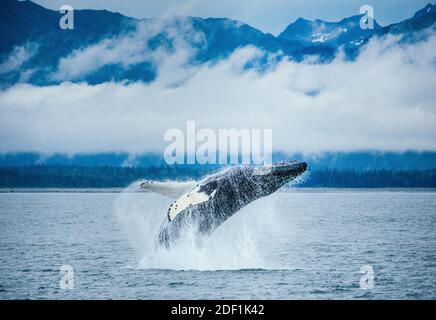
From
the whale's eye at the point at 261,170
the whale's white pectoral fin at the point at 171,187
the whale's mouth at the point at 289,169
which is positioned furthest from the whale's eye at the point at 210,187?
the whale's mouth at the point at 289,169

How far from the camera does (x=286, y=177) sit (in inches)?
656

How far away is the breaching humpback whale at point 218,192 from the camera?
663 inches

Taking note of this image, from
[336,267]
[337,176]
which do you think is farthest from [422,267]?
[337,176]

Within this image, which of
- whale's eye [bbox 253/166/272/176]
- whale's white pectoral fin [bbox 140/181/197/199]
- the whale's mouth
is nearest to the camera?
the whale's mouth

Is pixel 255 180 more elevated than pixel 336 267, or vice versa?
pixel 255 180

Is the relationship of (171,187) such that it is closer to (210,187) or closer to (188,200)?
(188,200)

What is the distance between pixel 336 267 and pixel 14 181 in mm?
147713

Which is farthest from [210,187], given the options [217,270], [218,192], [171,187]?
[217,270]

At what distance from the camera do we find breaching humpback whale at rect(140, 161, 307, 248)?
16.8 m

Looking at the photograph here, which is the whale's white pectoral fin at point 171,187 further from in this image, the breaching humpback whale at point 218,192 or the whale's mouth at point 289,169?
the whale's mouth at point 289,169

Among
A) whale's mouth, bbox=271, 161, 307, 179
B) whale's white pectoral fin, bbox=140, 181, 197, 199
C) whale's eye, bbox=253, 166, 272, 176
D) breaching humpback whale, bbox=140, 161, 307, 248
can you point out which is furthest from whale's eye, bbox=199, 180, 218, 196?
whale's mouth, bbox=271, 161, 307, 179

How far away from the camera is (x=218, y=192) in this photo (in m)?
17.5

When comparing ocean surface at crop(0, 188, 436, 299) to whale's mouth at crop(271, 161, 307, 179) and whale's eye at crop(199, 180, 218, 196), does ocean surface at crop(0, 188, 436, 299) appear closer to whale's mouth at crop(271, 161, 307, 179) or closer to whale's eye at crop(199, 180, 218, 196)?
whale's eye at crop(199, 180, 218, 196)
